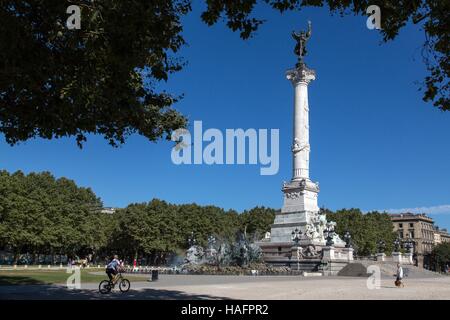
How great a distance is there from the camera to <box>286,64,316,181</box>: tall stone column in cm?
5934

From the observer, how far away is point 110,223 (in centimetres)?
9712

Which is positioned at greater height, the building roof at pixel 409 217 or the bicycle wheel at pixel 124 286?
the building roof at pixel 409 217

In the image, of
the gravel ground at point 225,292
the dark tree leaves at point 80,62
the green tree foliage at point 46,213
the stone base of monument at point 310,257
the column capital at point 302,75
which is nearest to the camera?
the dark tree leaves at point 80,62

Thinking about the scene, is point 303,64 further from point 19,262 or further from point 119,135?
point 19,262

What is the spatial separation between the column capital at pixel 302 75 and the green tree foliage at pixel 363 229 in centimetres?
3724

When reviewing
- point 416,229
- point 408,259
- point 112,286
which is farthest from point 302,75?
point 416,229

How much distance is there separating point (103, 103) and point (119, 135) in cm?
338

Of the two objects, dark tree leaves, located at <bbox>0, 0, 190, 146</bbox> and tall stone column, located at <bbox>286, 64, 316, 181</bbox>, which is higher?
tall stone column, located at <bbox>286, 64, 316, 181</bbox>

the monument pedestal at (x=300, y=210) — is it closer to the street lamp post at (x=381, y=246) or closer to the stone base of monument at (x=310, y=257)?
the stone base of monument at (x=310, y=257)

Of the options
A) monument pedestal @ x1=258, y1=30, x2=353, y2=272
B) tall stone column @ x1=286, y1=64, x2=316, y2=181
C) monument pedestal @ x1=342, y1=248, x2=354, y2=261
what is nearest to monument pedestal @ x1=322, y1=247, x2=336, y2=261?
monument pedestal @ x1=258, y1=30, x2=353, y2=272

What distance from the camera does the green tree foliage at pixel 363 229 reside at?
3750 inches

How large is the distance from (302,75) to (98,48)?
50.9m

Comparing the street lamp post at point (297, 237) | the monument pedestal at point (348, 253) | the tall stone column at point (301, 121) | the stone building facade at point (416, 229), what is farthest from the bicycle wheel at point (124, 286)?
the stone building facade at point (416, 229)

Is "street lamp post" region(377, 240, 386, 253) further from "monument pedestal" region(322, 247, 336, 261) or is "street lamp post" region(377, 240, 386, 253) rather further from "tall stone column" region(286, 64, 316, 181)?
"monument pedestal" region(322, 247, 336, 261)
